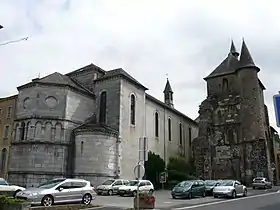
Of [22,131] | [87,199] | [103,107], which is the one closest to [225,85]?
[103,107]

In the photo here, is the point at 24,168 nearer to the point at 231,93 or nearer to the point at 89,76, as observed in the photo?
the point at 89,76

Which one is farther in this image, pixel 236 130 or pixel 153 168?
pixel 236 130

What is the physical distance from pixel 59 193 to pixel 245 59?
44.9m

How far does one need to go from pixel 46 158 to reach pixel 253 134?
104ft

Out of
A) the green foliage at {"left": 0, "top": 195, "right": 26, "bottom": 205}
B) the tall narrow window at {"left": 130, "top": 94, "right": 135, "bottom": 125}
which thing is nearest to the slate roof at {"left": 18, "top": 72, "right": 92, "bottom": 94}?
the tall narrow window at {"left": 130, "top": 94, "right": 135, "bottom": 125}

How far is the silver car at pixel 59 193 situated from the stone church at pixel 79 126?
14798 mm

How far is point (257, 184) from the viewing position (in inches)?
1631

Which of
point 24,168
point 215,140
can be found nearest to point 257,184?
point 215,140

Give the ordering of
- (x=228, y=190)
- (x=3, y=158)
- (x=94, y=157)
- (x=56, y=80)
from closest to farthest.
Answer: (x=228, y=190) → (x=94, y=157) → (x=56, y=80) → (x=3, y=158)

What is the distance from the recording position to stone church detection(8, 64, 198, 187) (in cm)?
3516

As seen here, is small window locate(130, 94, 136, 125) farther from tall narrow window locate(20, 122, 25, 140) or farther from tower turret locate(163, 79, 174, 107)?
tower turret locate(163, 79, 174, 107)

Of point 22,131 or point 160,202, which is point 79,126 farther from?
point 160,202

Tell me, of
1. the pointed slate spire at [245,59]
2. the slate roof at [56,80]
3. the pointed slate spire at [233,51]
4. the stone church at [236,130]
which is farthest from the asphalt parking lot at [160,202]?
the pointed slate spire at [233,51]

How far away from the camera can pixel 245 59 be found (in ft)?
181
